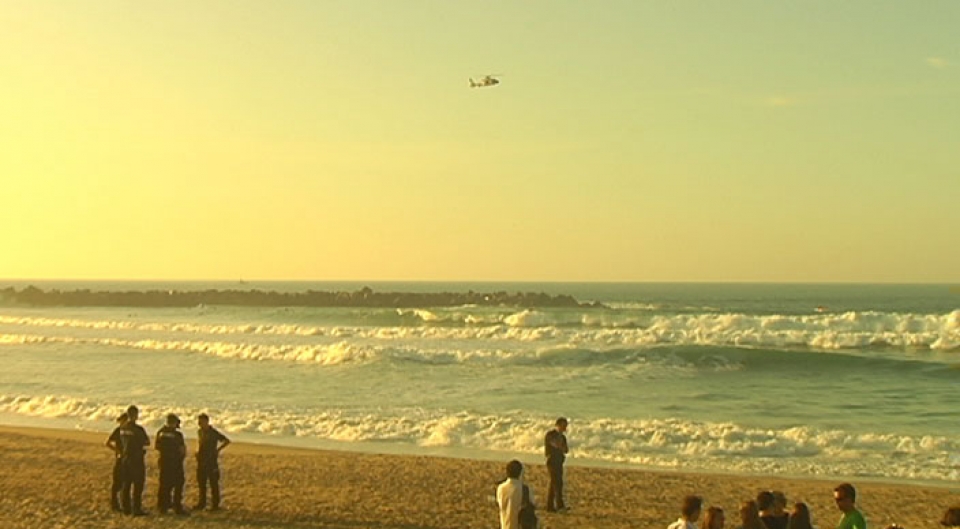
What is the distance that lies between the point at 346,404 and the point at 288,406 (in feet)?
4.09

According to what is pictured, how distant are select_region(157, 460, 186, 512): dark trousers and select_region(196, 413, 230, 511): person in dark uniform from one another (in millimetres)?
241

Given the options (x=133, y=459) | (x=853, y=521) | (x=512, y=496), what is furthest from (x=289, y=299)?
(x=853, y=521)

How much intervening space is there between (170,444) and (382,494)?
2770 mm

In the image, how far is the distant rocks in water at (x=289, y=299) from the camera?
82.2 m

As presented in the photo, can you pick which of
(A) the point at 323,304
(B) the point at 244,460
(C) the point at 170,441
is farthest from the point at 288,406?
(A) the point at 323,304

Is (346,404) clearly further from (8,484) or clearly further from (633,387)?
(8,484)

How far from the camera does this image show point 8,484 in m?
13.6

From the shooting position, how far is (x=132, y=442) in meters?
11.5

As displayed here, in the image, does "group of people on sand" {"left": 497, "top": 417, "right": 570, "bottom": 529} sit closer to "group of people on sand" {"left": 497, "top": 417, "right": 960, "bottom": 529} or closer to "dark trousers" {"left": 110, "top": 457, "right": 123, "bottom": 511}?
"group of people on sand" {"left": 497, "top": 417, "right": 960, "bottom": 529}

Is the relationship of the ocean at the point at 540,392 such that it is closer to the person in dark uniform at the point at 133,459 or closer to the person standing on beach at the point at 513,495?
the person in dark uniform at the point at 133,459

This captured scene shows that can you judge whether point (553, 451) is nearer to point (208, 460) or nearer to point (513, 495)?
point (513, 495)

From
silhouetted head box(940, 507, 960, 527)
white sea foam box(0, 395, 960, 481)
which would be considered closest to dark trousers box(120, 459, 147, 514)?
white sea foam box(0, 395, 960, 481)

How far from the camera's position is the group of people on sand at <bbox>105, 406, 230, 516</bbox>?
451 inches

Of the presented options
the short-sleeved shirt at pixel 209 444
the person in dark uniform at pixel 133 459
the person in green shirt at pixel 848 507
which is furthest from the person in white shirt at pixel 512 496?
the person in dark uniform at pixel 133 459
